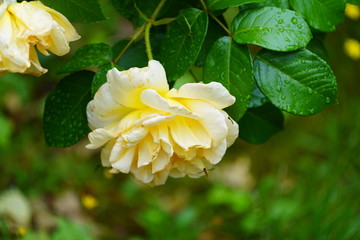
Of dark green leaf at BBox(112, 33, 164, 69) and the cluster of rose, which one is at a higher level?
the cluster of rose

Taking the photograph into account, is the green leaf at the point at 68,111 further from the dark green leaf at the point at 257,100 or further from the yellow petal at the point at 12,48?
the dark green leaf at the point at 257,100

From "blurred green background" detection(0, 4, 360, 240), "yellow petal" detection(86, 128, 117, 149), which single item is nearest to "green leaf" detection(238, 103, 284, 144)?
"yellow petal" detection(86, 128, 117, 149)

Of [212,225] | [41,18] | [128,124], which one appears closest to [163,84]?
[128,124]

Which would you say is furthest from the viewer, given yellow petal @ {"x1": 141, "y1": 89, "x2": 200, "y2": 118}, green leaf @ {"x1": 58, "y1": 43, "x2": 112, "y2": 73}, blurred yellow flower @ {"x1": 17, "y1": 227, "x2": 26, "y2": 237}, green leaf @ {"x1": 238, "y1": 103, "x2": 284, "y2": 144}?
blurred yellow flower @ {"x1": 17, "y1": 227, "x2": 26, "y2": 237}

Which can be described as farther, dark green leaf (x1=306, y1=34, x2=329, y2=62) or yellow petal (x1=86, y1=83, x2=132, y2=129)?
dark green leaf (x1=306, y1=34, x2=329, y2=62)

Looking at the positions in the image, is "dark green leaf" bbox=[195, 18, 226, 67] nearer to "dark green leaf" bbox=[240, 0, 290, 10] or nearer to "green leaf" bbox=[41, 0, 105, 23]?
"dark green leaf" bbox=[240, 0, 290, 10]

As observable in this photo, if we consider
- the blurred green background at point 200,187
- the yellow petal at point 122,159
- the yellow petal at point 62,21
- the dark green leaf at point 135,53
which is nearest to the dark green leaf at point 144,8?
the dark green leaf at point 135,53

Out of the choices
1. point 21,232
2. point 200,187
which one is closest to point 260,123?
point 21,232
